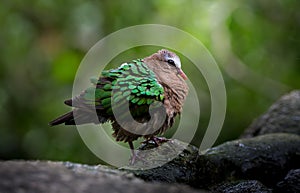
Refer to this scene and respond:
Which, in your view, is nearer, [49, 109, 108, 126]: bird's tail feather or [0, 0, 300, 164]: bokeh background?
[49, 109, 108, 126]: bird's tail feather

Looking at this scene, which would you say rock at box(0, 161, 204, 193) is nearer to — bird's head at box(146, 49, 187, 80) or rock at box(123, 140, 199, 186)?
rock at box(123, 140, 199, 186)

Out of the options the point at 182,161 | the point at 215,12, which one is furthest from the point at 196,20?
the point at 182,161

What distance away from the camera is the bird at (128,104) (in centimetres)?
462

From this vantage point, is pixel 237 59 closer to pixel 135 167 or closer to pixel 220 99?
pixel 220 99

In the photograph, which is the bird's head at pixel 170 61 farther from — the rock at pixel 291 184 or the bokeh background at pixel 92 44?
the bokeh background at pixel 92 44

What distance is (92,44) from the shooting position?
32.7 feet

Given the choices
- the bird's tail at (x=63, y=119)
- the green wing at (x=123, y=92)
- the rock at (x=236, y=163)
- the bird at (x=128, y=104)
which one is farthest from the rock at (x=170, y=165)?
the bird's tail at (x=63, y=119)

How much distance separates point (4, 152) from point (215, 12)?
3915mm

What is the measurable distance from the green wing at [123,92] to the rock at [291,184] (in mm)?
1106

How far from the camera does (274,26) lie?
10.2 metres

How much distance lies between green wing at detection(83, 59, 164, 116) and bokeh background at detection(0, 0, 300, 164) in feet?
14.7

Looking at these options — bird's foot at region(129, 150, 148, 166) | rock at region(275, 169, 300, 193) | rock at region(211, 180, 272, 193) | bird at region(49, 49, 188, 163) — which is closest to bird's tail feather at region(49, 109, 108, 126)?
bird at region(49, 49, 188, 163)

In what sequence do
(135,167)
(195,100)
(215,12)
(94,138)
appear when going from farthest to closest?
(215,12)
(195,100)
(94,138)
(135,167)

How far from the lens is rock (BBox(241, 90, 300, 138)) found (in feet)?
20.3
